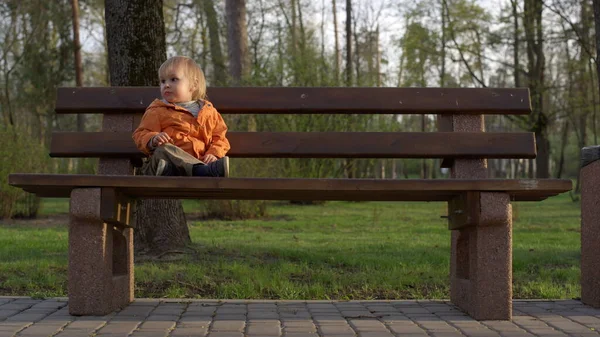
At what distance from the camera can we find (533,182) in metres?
3.41

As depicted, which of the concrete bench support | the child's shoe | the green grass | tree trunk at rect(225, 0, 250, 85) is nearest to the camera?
the concrete bench support

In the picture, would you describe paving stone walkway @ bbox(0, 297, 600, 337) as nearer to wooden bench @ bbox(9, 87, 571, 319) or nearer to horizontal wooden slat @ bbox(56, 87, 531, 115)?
wooden bench @ bbox(9, 87, 571, 319)

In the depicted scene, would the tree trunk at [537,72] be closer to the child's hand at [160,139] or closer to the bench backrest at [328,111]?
the bench backrest at [328,111]

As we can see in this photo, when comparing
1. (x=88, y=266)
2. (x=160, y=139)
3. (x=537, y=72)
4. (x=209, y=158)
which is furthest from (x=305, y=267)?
(x=537, y=72)

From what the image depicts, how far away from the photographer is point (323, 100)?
14.3 ft

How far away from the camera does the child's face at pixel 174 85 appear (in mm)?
4082

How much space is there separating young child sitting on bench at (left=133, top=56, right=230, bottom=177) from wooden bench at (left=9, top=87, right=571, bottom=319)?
169mm

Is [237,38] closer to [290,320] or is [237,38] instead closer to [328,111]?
[328,111]

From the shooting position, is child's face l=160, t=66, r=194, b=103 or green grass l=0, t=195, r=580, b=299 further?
green grass l=0, t=195, r=580, b=299

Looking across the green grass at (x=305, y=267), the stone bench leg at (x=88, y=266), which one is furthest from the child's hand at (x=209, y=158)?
the green grass at (x=305, y=267)

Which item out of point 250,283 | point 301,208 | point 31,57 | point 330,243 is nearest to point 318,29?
→ point 31,57

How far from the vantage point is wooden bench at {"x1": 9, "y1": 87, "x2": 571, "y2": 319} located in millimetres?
3461

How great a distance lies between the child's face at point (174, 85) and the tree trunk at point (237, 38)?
41.8 feet

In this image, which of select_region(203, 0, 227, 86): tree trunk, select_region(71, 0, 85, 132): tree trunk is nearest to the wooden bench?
select_region(203, 0, 227, 86): tree trunk
